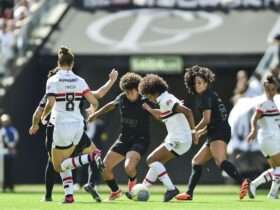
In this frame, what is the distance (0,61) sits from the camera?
34.7 meters

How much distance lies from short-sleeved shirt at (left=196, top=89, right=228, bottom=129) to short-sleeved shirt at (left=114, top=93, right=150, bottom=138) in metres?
1.30

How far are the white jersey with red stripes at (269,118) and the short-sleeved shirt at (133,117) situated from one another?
2114 millimetres

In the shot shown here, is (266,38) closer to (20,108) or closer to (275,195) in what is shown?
(20,108)

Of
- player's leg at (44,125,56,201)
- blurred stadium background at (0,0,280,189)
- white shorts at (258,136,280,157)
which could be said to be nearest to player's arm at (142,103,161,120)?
player's leg at (44,125,56,201)

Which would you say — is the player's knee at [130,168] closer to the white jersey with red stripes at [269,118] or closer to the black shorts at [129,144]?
the black shorts at [129,144]

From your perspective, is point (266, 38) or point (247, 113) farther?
point (266, 38)

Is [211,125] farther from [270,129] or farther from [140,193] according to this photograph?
[270,129]

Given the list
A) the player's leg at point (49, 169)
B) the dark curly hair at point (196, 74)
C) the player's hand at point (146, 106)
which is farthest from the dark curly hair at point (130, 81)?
the player's leg at point (49, 169)

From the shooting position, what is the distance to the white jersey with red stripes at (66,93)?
59.1ft

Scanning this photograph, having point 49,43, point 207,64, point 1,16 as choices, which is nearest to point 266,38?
point 207,64

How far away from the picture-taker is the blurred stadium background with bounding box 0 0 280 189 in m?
33.0

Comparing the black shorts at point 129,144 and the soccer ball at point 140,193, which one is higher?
the black shorts at point 129,144

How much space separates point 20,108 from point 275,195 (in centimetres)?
1426

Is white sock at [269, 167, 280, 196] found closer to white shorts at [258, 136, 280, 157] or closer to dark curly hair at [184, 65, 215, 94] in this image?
white shorts at [258, 136, 280, 157]
